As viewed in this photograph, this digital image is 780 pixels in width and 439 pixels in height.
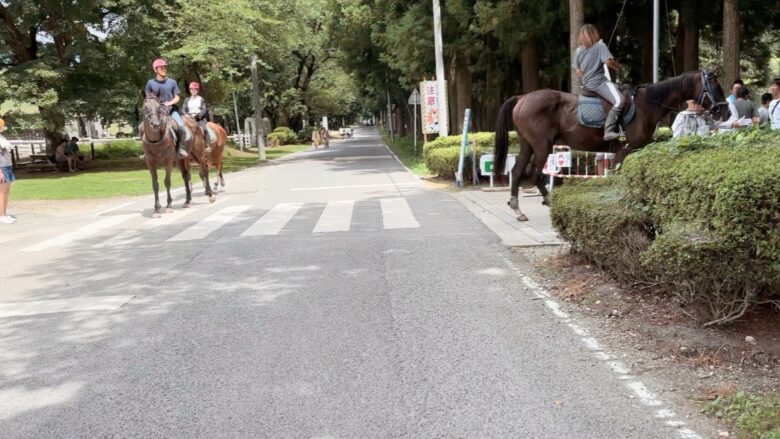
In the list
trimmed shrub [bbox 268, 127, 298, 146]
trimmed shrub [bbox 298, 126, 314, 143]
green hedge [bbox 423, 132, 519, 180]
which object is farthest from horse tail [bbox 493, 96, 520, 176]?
trimmed shrub [bbox 298, 126, 314, 143]

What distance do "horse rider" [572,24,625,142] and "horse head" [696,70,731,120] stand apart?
1.12 metres

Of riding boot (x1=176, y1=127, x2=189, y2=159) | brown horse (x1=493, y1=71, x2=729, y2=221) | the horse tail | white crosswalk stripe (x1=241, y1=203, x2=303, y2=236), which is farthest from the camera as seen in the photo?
riding boot (x1=176, y1=127, x2=189, y2=159)

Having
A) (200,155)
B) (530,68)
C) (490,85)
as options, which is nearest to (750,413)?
(200,155)

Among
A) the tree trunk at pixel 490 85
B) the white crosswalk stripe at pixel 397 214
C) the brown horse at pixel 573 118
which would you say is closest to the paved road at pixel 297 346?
the white crosswalk stripe at pixel 397 214

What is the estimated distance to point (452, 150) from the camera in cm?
1797

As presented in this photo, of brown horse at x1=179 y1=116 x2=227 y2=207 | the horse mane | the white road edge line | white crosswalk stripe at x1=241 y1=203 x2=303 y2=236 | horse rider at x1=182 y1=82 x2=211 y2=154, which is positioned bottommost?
the white road edge line

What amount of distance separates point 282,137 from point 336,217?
52443 mm

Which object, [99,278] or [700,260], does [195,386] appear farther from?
[99,278]

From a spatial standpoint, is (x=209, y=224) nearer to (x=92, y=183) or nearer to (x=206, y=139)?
(x=206, y=139)

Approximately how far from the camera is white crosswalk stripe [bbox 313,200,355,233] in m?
10.5

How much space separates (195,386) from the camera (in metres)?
4.21

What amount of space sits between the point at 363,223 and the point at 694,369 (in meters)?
7.29

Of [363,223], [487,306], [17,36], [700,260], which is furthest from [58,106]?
[700,260]

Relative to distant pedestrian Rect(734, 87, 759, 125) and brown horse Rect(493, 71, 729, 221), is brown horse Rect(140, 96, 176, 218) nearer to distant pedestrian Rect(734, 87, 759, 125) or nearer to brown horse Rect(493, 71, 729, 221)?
brown horse Rect(493, 71, 729, 221)
